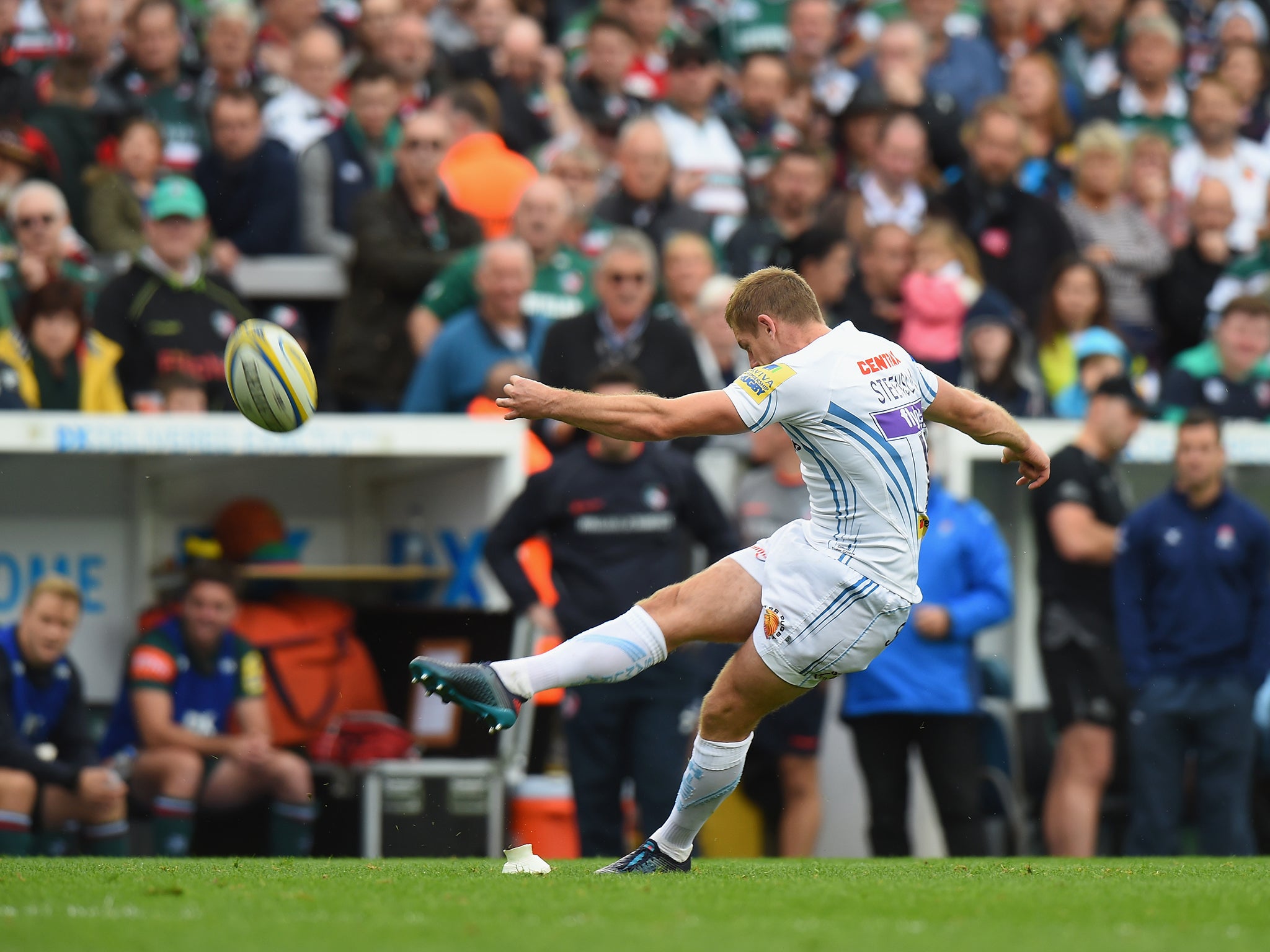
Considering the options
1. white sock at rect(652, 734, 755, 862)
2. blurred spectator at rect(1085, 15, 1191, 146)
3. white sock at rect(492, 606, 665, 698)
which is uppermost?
blurred spectator at rect(1085, 15, 1191, 146)

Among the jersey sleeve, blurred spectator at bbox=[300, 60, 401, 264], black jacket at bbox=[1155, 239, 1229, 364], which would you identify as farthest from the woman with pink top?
the jersey sleeve

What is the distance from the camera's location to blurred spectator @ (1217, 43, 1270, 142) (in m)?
14.7

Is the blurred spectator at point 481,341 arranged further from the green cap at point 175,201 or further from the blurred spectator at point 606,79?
the blurred spectator at point 606,79

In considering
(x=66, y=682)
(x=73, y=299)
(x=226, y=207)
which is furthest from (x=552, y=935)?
(x=226, y=207)

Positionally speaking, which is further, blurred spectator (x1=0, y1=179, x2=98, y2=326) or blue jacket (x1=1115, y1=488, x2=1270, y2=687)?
blurred spectator (x1=0, y1=179, x2=98, y2=326)

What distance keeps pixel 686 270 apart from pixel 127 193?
11.1ft

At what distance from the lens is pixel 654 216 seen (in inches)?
479

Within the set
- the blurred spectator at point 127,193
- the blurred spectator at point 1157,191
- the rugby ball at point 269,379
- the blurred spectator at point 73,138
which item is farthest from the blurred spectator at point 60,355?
the blurred spectator at point 1157,191

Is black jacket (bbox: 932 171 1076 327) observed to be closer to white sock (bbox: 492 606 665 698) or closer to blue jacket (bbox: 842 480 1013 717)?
blue jacket (bbox: 842 480 1013 717)

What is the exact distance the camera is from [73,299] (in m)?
9.97

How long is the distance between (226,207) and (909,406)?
6464 mm

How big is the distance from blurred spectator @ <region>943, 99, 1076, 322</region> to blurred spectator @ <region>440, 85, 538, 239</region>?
300 cm

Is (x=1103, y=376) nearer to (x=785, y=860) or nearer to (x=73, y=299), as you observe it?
(x=785, y=860)

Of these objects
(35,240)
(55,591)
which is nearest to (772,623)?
(55,591)
